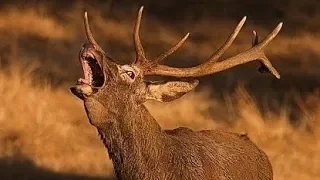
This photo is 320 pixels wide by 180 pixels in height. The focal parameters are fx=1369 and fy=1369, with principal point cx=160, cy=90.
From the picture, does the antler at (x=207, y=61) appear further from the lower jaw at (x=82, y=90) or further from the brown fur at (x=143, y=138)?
the lower jaw at (x=82, y=90)

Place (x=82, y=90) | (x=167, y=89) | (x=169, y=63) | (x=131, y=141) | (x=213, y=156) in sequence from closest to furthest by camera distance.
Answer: (x=82, y=90) → (x=131, y=141) → (x=167, y=89) → (x=213, y=156) → (x=169, y=63)

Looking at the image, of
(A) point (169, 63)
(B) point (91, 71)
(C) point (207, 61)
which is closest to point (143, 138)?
(B) point (91, 71)

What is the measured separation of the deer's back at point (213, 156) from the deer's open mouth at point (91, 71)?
0.84 m

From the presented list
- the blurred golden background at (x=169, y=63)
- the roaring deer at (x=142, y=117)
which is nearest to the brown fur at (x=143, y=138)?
the roaring deer at (x=142, y=117)

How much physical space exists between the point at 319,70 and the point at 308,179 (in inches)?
219

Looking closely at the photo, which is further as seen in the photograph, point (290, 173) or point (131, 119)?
point (290, 173)

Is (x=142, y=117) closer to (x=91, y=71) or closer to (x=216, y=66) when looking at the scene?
(x=91, y=71)

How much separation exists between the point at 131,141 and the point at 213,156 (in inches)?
39.1

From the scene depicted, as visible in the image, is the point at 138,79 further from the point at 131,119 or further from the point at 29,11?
the point at 29,11

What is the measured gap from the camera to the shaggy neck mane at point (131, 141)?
31.0 feet

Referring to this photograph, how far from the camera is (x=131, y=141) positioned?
31.5 feet

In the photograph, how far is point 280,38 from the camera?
21344 millimetres

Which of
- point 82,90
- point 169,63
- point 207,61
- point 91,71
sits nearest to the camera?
point 82,90

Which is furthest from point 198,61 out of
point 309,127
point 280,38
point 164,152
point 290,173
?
point 164,152
